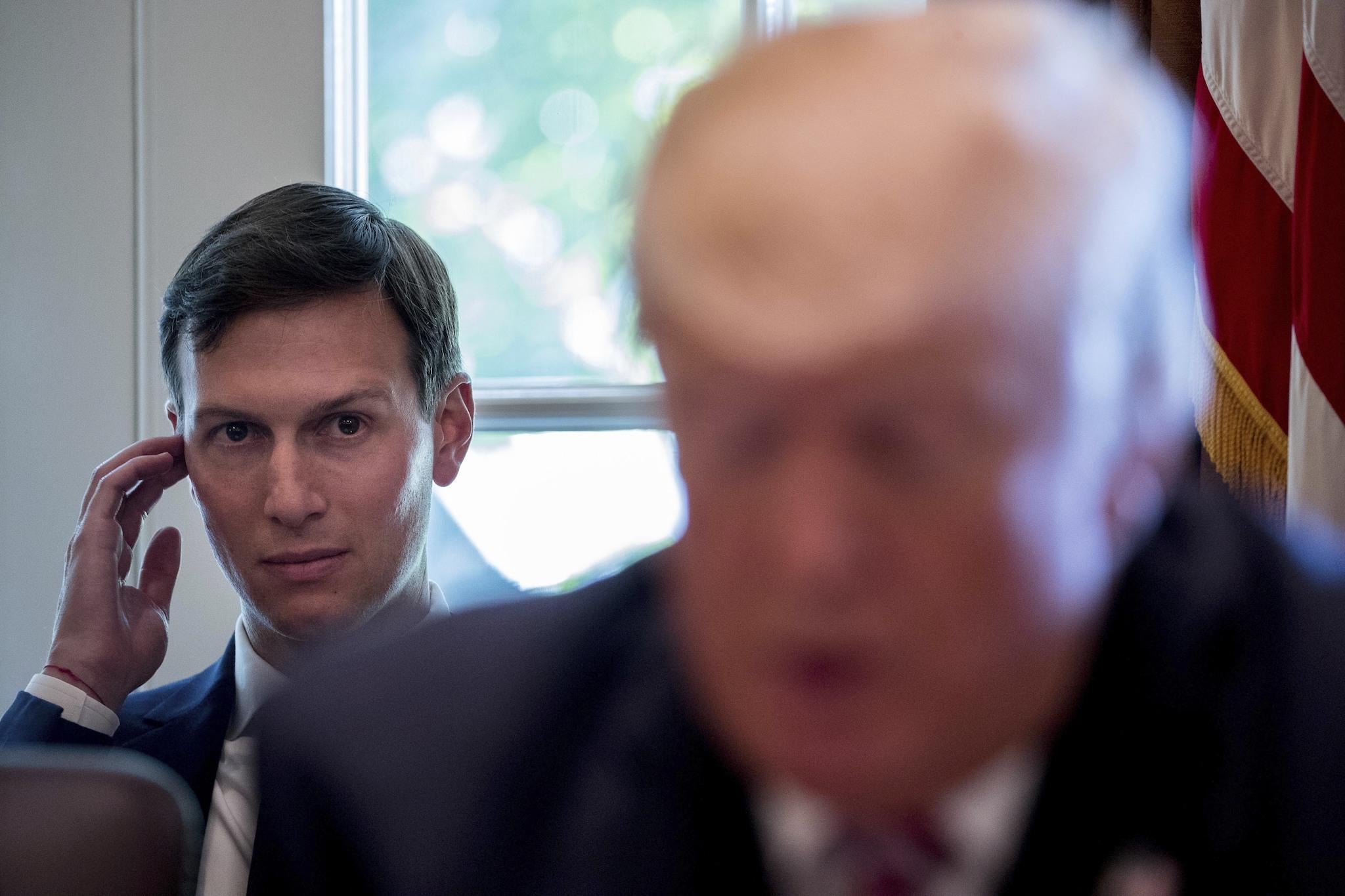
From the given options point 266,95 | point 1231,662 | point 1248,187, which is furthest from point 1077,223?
point 266,95

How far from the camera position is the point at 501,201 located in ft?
7.32

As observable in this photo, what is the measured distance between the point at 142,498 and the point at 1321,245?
1405 millimetres

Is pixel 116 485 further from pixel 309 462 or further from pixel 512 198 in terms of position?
pixel 512 198

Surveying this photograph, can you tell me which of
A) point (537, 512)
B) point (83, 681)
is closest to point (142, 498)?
point (83, 681)

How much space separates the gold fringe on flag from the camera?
1213 millimetres

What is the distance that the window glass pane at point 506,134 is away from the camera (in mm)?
2207

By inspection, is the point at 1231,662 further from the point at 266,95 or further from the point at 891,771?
the point at 266,95

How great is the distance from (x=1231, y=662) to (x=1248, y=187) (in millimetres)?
1176

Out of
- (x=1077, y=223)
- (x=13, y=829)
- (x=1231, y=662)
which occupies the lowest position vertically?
(x=13, y=829)

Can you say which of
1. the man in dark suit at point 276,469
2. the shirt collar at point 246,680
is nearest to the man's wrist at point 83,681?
the man in dark suit at point 276,469

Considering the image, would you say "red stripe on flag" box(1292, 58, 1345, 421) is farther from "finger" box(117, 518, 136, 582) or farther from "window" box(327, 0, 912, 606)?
"finger" box(117, 518, 136, 582)

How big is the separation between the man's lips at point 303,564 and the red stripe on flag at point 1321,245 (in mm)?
1047

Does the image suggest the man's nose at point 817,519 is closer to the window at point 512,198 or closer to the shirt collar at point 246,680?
the shirt collar at point 246,680

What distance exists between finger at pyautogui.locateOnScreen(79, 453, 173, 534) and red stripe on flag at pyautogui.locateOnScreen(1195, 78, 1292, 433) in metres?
1.26
